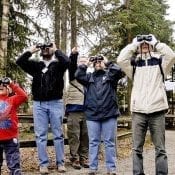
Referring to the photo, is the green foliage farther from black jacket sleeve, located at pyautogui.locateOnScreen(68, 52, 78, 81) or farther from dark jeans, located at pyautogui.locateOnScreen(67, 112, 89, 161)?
black jacket sleeve, located at pyautogui.locateOnScreen(68, 52, 78, 81)

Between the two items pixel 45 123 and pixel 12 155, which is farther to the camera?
pixel 45 123

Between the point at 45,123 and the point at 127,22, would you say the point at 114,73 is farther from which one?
the point at 127,22

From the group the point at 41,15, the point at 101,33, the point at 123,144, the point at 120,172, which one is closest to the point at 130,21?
the point at 101,33

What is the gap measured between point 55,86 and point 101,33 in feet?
32.9

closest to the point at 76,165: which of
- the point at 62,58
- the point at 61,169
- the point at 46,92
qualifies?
the point at 61,169

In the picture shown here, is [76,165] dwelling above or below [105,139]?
below

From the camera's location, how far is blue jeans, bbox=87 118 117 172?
316 inches

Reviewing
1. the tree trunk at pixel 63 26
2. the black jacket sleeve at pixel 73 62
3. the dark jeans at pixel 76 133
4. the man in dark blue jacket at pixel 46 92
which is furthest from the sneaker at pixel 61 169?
the tree trunk at pixel 63 26

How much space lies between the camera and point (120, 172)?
339 inches

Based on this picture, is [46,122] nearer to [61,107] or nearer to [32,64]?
[61,107]

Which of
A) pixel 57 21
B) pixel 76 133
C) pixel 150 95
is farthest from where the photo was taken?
pixel 57 21

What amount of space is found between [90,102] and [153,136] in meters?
1.59

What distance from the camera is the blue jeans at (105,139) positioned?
8.04m

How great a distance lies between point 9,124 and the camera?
288 inches
